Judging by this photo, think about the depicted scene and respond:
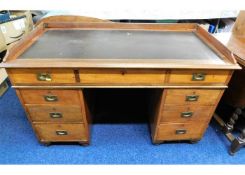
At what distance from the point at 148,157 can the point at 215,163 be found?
470 millimetres

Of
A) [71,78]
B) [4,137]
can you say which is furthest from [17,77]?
[4,137]

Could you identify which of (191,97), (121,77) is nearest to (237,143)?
(191,97)

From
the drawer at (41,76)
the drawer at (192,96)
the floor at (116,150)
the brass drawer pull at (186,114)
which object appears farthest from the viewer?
the floor at (116,150)

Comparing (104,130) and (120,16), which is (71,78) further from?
(120,16)

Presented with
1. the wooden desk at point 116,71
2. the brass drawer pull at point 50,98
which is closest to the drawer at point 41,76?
the wooden desk at point 116,71

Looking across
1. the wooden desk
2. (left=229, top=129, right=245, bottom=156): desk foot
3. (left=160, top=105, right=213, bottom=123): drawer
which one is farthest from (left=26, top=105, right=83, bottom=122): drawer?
Result: (left=229, top=129, right=245, bottom=156): desk foot

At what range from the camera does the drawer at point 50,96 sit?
3.50 ft

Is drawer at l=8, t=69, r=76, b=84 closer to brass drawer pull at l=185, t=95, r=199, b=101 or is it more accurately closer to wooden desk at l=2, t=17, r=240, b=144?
wooden desk at l=2, t=17, r=240, b=144

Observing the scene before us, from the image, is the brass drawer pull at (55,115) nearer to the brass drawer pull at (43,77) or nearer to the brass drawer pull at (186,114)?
the brass drawer pull at (43,77)

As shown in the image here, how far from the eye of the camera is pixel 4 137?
1.47 m

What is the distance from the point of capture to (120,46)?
115cm

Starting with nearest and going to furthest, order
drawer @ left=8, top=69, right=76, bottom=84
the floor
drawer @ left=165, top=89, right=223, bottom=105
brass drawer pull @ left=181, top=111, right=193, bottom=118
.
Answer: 1. drawer @ left=8, top=69, right=76, bottom=84
2. drawer @ left=165, top=89, right=223, bottom=105
3. brass drawer pull @ left=181, top=111, right=193, bottom=118
4. the floor

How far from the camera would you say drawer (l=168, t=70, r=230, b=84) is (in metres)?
0.99

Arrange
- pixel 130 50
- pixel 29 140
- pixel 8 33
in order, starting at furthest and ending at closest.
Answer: pixel 8 33 < pixel 29 140 < pixel 130 50
